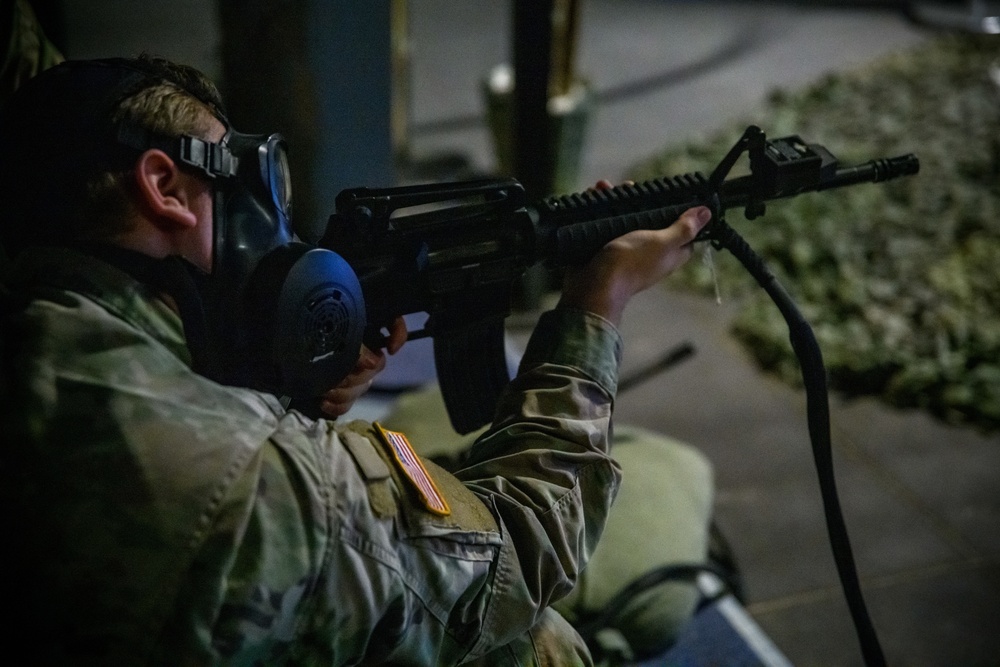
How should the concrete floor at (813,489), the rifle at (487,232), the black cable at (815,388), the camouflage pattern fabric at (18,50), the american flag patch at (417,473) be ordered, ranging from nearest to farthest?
1. the american flag patch at (417,473)
2. the rifle at (487,232)
3. the black cable at (815,388)
4. the camouflage pattern fabric at (18,50)
5. the concrete floor at (813,489)

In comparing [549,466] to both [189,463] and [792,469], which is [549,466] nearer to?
[189,463]

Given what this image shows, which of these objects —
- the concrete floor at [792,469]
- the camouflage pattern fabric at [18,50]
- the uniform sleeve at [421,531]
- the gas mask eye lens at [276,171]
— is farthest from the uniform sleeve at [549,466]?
the concrete floor at [792,469]

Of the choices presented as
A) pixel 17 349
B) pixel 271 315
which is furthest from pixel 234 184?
pixel 17 349

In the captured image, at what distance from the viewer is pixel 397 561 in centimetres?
94

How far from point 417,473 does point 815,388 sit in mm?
720

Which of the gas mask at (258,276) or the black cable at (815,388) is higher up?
the gas mask at (258,276)

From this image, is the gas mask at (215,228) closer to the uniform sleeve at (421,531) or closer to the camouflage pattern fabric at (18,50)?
the uniform sleeve at (421,531)

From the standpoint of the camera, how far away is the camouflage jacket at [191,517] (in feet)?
2.70

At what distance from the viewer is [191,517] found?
0.84 metres

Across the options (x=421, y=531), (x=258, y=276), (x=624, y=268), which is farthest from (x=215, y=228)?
(x=624, y=268)

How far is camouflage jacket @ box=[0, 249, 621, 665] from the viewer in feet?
2.70

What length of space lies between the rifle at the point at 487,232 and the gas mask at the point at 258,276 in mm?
145

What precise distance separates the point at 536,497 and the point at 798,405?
7.98 feet

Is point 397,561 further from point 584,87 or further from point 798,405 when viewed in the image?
point 584,87
